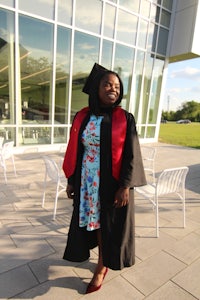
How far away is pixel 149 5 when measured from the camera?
9594 millimetres

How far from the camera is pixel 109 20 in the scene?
8508mm

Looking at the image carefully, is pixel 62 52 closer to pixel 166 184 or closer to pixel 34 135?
pixel 34 135

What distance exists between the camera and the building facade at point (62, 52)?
22.4 ft

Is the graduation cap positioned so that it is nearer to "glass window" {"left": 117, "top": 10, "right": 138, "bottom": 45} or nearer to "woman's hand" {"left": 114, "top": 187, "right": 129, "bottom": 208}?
"woman's hand" {"left": 114, "top": 187, "right": 129, "bottom": 208}

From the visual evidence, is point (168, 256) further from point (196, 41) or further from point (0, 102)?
point (196, 41)

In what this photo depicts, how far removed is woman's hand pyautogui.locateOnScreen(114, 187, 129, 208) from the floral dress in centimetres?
19

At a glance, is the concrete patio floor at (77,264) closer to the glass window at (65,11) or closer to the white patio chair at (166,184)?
the white patio chair at (166,184)

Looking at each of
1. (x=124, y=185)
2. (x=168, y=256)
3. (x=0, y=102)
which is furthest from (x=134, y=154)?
(x=0, y=102)

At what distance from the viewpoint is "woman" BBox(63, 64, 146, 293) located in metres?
1.67

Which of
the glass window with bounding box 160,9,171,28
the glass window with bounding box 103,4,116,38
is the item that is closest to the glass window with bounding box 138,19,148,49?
the glass window with bounding box 160,9,171,28

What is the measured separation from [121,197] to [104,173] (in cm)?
23

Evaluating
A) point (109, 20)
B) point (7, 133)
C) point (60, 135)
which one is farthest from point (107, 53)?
point (7, 133)

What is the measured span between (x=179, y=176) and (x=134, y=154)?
4.78 feet

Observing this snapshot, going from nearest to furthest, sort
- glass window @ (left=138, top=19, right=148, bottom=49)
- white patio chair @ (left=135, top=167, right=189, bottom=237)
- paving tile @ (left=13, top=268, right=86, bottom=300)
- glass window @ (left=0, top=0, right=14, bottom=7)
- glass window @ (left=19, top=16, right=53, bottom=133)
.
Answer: paving tile @ (left=13, top=268, right=86, bottom=300)
white patio chair @ (left=135, top=167, right=189, bottom=237)
glass window @ (left=0, top=0, right=14, bottom=7)
glass window @ (left=19, top=16, right=53, bottom=133)
glass window @ (left=138, top=19, right=148, bottom=49)
